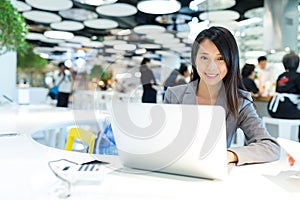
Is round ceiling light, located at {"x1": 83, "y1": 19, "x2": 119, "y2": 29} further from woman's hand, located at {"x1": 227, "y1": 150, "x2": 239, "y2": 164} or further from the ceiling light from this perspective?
woman's hand, located at {"x1": 227, "y1": 150, "x2": 239, "y2": 164}

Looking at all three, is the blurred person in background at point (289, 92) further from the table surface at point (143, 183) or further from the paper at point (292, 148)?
the paper at point (292, 148)

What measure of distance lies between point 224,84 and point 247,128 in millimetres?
195

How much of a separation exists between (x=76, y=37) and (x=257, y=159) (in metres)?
10.00

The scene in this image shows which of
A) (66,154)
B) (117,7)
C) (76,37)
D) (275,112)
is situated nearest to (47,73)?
(76,37)

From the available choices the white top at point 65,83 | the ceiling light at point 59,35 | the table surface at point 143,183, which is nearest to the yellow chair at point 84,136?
the table surface at point 143,183

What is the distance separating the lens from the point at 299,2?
5.47 metres

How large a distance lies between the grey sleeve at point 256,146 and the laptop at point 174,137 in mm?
209

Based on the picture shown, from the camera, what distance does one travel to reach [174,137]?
72 centimetres

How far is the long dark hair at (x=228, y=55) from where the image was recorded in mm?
1080

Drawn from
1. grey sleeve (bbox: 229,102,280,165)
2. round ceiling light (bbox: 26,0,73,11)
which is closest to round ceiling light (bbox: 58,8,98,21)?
round ceiling light (bbox: 26,0,73,11)

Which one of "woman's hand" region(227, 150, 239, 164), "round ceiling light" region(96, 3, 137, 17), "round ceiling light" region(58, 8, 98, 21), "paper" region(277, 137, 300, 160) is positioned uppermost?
"round ceiling light" region(58, 8, 98, 21)

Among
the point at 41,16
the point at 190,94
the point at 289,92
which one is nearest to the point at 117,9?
the point at 41,16

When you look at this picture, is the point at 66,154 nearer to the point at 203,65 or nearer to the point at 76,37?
the point at 203,65

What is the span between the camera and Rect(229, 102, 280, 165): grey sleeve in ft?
3.03
